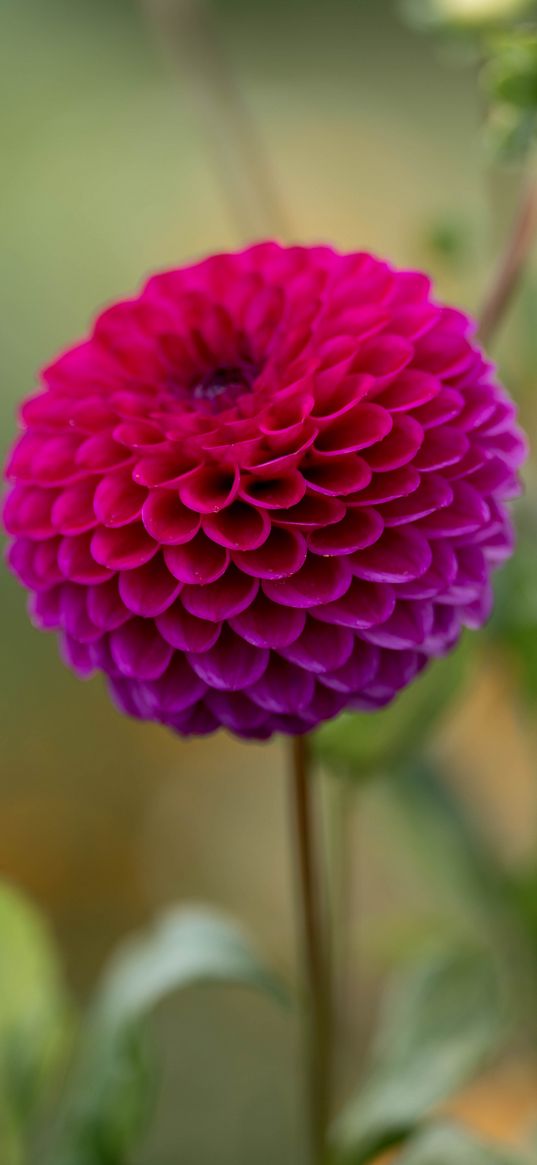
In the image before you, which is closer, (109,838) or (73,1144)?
(73,1144)

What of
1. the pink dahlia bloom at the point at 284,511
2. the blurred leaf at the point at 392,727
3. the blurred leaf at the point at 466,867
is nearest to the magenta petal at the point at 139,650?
the pink dahlia bloom at the point at 284,511

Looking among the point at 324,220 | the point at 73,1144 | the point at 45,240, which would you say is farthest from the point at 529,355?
the point at 45,240

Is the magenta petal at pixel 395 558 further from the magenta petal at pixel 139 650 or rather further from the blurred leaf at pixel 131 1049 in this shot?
the blurred leaf at pixel 131 1049

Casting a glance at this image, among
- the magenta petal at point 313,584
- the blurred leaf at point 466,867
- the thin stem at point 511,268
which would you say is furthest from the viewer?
the blurred leaf at point 466,867

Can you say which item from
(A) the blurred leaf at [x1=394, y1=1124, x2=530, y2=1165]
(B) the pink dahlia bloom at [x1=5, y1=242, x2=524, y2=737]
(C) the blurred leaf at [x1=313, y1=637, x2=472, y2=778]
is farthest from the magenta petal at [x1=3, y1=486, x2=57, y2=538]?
(A) the blurred leaf at [x1=394, y1=1124, x2=530, y2=1165]

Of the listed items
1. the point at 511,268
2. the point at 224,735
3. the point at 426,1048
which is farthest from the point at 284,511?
the point at 224,735

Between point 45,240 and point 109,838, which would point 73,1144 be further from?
point 45,240

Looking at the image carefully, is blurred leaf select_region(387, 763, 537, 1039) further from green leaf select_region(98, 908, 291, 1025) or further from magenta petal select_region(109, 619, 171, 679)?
magenta petal select_region(109, 619, 171, 679)
